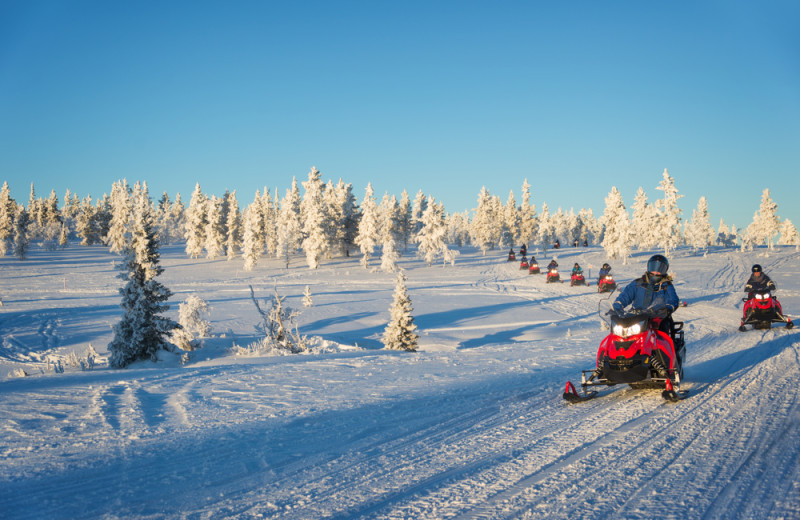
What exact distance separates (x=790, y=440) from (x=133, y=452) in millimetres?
6517

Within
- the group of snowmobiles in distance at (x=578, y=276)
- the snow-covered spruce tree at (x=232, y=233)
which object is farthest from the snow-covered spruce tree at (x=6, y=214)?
the group of snowmobiles in distance at (x=578, y=276)

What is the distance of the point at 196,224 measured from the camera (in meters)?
71.9

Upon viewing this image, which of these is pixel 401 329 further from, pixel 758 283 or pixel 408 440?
pixel 408 440

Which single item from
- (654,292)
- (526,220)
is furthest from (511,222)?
(654,292)

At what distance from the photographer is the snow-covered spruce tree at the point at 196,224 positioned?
2822 inches

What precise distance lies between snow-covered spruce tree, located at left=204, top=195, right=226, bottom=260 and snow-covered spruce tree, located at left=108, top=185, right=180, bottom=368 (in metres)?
55.6

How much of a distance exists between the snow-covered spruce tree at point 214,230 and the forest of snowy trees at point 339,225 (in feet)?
0.48

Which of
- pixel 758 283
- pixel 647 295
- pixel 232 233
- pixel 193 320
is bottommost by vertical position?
pixel 193 320

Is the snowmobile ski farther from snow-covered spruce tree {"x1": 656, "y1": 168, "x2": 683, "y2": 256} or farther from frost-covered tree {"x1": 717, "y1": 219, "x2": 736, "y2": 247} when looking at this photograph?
frost-covered tree {"x1": 717, "y1": 219, "x2": 736, "y2": 247}

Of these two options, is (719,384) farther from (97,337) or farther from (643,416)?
(97,337)

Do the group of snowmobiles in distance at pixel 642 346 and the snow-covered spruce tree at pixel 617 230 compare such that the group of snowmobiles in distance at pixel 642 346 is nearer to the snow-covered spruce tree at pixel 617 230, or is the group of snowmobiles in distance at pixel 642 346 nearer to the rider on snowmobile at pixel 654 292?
the rider on snowmobile at pixel 654 292

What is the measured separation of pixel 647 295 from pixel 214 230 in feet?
234

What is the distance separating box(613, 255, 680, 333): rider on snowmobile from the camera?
23.4 ft

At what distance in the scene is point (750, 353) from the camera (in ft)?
33.9
